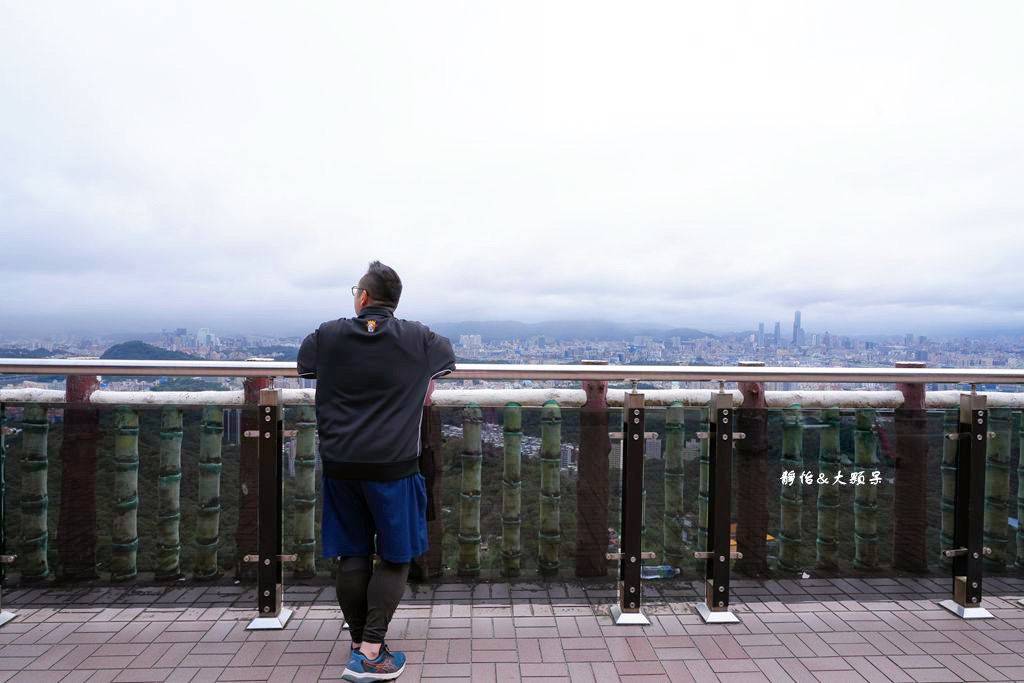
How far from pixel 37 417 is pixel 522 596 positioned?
2.97m

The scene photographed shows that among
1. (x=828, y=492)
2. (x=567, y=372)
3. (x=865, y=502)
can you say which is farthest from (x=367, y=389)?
(x=865, y=502)

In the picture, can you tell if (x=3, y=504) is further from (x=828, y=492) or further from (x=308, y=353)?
(x=828, y=492)

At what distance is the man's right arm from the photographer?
2.67 metres

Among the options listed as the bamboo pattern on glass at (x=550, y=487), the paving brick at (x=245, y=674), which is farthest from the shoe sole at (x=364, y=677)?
the bamboo pattern on glass at (x=550, y=487)

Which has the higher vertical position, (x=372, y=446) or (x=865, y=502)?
(x=372, y=446)

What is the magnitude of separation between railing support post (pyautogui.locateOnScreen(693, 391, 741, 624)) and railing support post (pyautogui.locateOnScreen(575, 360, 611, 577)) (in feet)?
1.89

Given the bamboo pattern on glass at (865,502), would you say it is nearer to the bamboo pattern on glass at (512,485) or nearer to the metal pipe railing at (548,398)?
the metal pipe railing at (548,398)

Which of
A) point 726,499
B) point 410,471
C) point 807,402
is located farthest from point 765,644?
point 410,471

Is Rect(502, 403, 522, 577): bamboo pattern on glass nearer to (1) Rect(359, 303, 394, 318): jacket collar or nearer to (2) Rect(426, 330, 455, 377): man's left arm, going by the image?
(2) Rect(426, 330, 455, 377): man's left arm

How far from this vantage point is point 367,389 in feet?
8.53

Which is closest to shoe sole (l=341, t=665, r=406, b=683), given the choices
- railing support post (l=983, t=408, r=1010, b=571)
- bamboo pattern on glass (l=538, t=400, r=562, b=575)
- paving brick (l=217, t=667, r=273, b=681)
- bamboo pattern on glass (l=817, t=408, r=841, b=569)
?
paving brick (l=217, t=667, r=273, b=681)

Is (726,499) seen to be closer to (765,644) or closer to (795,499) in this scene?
(795,499)

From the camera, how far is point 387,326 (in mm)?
2607

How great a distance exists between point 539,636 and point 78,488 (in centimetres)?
277
